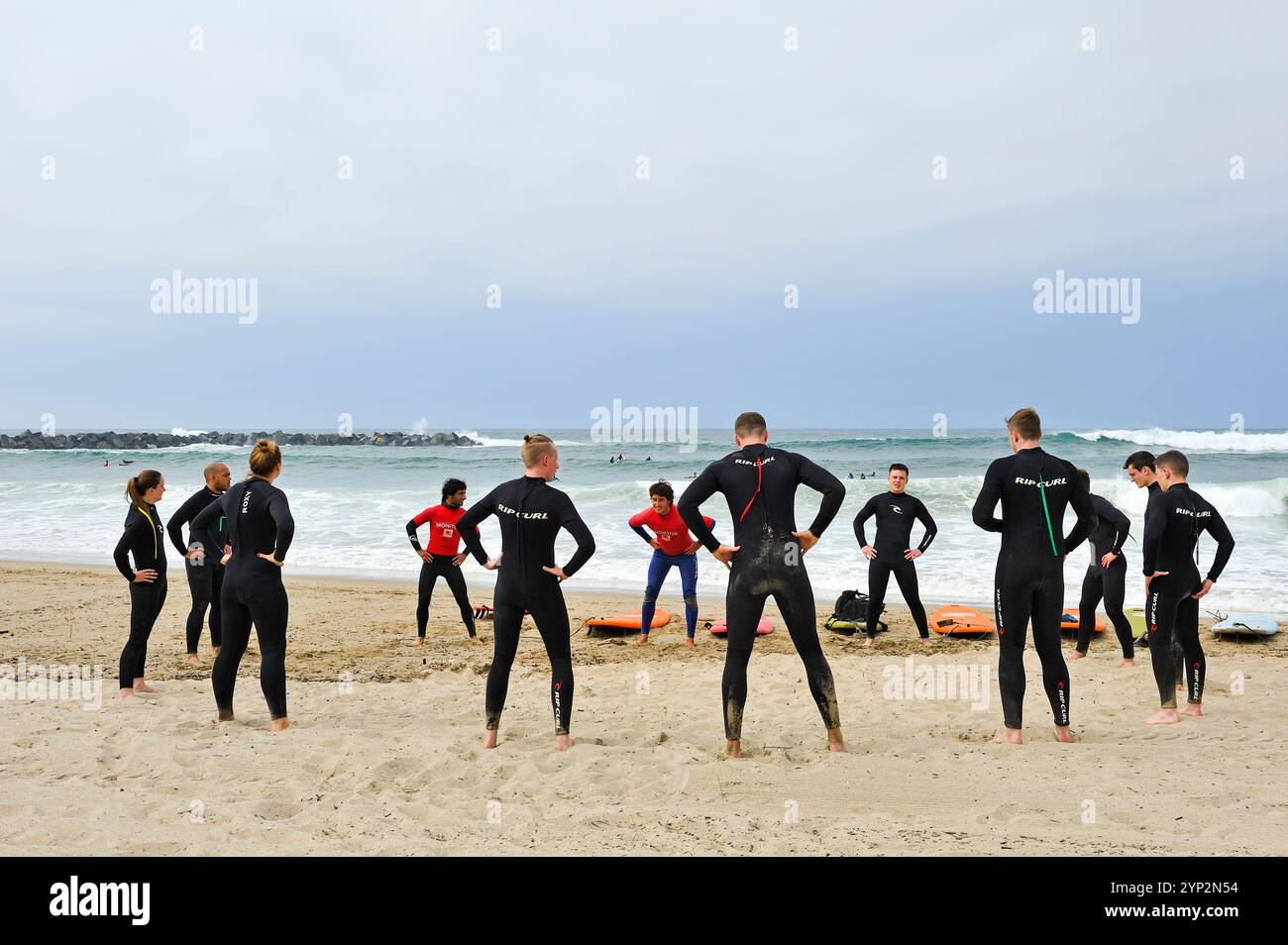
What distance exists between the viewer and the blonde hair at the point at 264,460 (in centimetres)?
581

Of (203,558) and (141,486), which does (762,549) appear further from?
(203,558)

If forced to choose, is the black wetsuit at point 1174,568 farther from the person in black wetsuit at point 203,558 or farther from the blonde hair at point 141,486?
the blonde hair at point 141,486

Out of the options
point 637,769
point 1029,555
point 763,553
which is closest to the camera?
point 637,769

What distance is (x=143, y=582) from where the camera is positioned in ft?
21.6

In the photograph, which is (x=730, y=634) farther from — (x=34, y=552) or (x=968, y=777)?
(x=34, y=552)

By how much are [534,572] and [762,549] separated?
1.50m

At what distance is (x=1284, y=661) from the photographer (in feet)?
26.1

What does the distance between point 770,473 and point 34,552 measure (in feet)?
58.1

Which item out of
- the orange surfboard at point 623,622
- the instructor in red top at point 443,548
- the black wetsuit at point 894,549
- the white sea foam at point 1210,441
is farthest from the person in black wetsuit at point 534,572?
the white sea foam at point 1210,441

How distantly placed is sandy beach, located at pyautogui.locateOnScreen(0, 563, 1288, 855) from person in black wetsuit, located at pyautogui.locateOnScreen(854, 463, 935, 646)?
97 cm

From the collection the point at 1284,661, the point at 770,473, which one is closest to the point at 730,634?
the point at 770,473

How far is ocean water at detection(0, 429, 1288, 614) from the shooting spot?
44.3ft

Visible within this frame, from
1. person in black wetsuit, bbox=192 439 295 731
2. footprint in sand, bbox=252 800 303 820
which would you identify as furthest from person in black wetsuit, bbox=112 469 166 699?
footprint in sand, bbox=252 800 303 820

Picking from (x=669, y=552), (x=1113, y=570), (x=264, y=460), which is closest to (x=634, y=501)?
(x=669, y=552)
